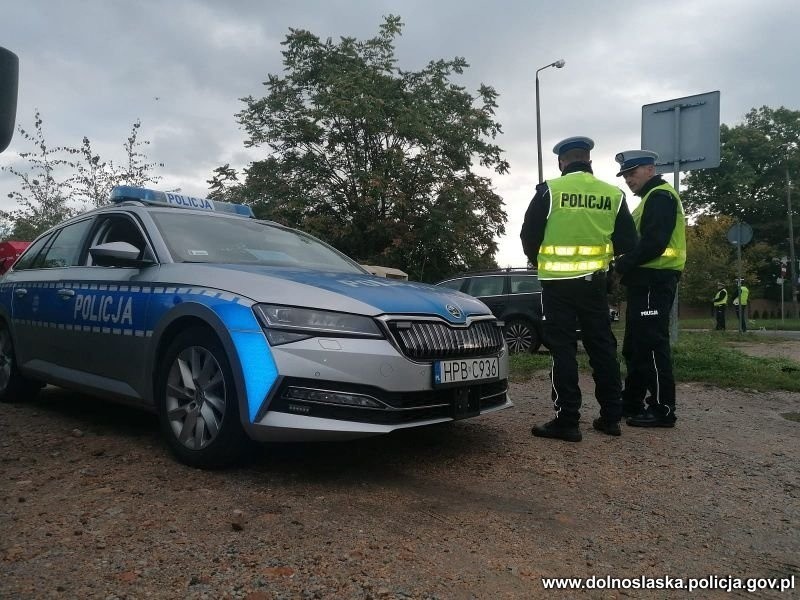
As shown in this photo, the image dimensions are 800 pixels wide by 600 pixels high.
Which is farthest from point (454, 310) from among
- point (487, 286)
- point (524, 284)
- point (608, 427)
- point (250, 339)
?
point (487, 286)

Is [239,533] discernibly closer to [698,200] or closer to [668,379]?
[668,379]

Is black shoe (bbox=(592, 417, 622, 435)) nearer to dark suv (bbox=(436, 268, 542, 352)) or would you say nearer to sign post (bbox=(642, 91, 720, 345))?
sign post (bbox=(642, 91, 720, 345))

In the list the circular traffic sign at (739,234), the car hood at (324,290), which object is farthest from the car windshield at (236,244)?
the circular traffic sign at (739,234)

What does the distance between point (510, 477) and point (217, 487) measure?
1.49 meters

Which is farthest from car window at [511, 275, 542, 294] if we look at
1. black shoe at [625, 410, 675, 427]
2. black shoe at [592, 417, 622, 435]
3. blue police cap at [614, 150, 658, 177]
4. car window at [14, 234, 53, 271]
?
car window at [14, 234, 53, 271]

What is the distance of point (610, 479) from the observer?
361 cm

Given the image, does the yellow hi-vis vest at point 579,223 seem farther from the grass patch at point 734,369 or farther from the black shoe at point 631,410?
the grass patch at point 734,369

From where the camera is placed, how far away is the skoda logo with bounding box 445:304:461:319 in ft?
12.3

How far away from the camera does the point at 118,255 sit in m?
4.04

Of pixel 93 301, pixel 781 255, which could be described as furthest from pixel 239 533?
pixel 781 255

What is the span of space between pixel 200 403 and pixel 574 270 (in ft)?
8.28

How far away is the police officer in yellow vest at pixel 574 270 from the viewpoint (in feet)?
14.9

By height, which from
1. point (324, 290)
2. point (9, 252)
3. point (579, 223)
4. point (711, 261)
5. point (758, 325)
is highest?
point (711, 261)

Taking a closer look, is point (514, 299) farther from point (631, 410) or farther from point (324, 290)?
point (324, 290)
